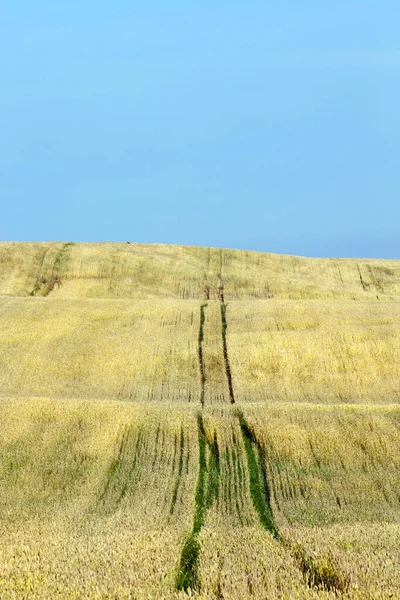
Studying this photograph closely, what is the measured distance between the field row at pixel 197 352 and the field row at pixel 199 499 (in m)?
6.87

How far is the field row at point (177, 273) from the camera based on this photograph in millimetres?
70312

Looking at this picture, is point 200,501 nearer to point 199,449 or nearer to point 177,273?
point 199,449

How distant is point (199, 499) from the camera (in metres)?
26.6

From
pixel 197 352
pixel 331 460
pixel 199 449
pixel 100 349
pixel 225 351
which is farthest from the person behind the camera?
pixel 225 351

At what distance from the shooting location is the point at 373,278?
8006 centimetres

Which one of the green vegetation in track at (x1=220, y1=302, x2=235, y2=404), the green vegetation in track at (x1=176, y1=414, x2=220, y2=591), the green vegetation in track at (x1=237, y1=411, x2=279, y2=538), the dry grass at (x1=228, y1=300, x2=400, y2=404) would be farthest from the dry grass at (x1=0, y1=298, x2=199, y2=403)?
the green vegetation in track at (x1=176, y1=414, x2=220, y2=591)

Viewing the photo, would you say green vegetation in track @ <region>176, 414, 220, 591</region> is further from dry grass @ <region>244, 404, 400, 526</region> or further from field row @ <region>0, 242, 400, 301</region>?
field row @ <region>0, 242, 400, 301</region>

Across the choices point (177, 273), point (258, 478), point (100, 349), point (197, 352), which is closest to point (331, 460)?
point (258, 478)

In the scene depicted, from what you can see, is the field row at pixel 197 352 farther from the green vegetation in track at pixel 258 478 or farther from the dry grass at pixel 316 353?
the green vegetation in track at pixel 258 478

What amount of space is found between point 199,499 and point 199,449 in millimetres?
4480

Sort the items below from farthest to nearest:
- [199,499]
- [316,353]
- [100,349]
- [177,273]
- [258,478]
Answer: [177,273], [100,349], [316,353], [258,478], [199,499]

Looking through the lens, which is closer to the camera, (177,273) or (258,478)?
(258,478)

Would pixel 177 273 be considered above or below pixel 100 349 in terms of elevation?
above

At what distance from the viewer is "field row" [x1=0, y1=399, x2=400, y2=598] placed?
1656 centimetres
